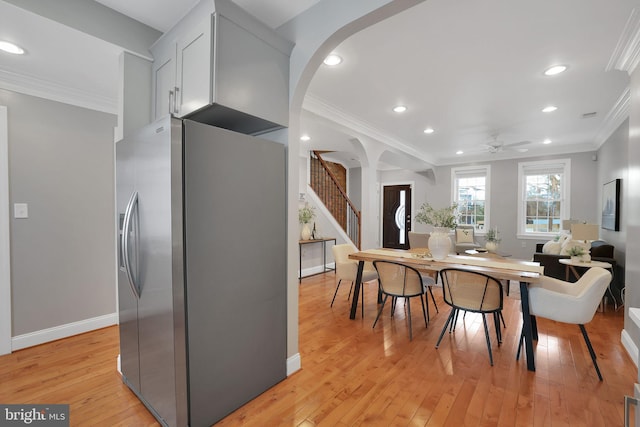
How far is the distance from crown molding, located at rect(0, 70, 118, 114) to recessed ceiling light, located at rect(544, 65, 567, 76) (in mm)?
4506

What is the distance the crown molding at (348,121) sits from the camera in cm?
373

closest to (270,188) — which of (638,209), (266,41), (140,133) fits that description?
(140,133)

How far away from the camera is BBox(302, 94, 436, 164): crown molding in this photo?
3.73 meters

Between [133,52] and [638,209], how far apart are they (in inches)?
174

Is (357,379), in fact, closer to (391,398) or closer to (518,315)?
(391,398)

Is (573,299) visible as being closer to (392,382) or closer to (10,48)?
(392,382)

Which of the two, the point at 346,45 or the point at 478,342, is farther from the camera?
the point at 478,342

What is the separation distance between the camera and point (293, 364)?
2314 millimetres

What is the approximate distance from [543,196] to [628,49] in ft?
16.6

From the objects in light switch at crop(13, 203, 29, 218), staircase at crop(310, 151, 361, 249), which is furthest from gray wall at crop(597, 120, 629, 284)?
light switch at crop(13, 203, 29, 218)

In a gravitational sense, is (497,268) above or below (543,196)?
below

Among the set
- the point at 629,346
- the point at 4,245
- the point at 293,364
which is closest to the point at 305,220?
the point at 293,364

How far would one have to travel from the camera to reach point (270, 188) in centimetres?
209

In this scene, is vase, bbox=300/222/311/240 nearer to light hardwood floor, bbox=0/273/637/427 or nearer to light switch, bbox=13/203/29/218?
light hardwood floor, bbox=0/273/637/427
